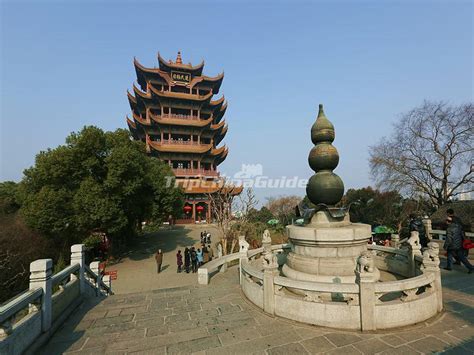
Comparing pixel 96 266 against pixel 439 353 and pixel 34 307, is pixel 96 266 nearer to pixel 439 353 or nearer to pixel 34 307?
pixel 34 307

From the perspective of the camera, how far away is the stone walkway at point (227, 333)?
3.96 metres

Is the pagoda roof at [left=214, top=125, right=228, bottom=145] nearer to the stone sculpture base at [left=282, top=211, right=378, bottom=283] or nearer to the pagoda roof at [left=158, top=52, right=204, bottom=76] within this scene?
the pagoda roof at [left=158, top=52, right=204, bottom=76]

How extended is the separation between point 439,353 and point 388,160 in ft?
66.6

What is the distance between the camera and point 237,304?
19.5 ft

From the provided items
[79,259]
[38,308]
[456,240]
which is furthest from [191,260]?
[456,240]

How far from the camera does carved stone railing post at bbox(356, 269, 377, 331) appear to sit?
170 inches

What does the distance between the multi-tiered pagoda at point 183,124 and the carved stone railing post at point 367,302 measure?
29949 mm

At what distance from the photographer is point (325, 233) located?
5738 millimetres

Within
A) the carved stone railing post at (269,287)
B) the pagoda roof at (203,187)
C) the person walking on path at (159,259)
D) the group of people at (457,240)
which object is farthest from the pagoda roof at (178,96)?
the group of people at (457,240)

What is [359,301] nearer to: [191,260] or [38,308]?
[38,308]

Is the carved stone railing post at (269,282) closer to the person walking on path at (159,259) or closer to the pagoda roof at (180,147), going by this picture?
the person walking on path at (159,259)

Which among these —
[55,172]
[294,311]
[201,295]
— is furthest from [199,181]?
[294,311]

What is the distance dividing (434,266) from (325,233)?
2.26m

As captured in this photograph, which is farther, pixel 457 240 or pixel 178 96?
pixel 178 96
